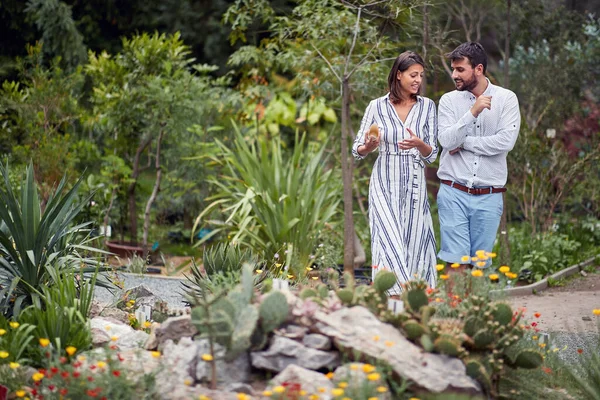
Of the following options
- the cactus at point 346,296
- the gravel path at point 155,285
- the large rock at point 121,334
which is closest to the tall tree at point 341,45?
the gravel path at point 155,285

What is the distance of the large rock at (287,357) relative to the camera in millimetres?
3951

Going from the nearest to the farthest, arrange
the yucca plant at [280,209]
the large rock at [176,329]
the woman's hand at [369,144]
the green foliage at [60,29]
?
the large rock at [176,329]
the woman's hand at [369,144]
the yucca plant at [280,209]
the green foliage at [60,29]

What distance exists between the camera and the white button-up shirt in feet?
18.1

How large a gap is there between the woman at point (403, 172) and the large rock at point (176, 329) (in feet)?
5.12

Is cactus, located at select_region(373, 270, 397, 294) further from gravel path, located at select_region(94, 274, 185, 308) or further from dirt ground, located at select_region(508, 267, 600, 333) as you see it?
gravel path, located at select_region(94, 274, 185, 308)

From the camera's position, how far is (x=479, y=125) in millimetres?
5633

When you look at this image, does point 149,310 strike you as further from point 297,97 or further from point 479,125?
point 297,97

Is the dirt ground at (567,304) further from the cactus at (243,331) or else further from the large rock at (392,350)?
the cactus at (243,331)

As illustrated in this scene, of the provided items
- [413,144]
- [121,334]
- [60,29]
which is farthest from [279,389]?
[60,29]

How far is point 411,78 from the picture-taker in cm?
559

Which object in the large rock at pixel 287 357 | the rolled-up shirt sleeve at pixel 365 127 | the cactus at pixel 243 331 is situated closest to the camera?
the cactus at pixel 243 331

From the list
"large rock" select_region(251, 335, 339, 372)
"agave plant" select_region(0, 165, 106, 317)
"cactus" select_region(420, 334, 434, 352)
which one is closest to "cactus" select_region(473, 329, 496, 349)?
"cactus" select_region(420, 334, 434, 352)

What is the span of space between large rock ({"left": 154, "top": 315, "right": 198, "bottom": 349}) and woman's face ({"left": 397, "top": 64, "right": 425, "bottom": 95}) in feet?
6.91

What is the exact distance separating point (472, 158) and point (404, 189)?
1.48 feet
